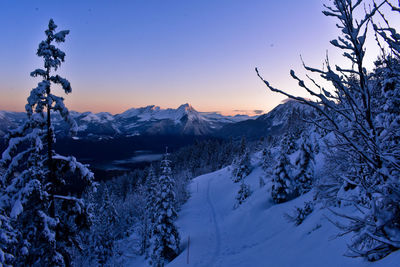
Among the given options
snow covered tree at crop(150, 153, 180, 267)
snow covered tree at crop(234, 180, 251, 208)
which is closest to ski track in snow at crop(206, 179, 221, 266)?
snow covered tree at crop(234, 180, 251, 208)

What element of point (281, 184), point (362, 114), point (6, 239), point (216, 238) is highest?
point (362, 114)

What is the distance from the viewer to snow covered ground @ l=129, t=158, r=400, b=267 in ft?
25.1

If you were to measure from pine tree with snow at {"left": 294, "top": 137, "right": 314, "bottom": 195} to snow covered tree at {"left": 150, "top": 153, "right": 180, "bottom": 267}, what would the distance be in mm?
13667

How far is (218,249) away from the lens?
776 inches

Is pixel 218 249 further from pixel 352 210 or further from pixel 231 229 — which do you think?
pixel 352 210

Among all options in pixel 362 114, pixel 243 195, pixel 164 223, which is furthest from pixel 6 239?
pixel 243 195

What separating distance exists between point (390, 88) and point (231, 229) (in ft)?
62.9

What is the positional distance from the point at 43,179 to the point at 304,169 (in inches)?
921

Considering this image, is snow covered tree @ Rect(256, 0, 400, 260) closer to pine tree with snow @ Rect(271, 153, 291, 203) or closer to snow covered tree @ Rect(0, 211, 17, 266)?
snow covered tree @ Rect(0, 211, 17, 266)

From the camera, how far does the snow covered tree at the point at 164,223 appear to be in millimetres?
21562

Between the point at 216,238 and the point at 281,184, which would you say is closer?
the point at 216,238

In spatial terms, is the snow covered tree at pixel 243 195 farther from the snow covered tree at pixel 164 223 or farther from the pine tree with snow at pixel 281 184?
the snow covered tree at pixel 164 223

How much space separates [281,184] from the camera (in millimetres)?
23828

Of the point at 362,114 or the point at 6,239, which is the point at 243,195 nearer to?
the point at 6,239
